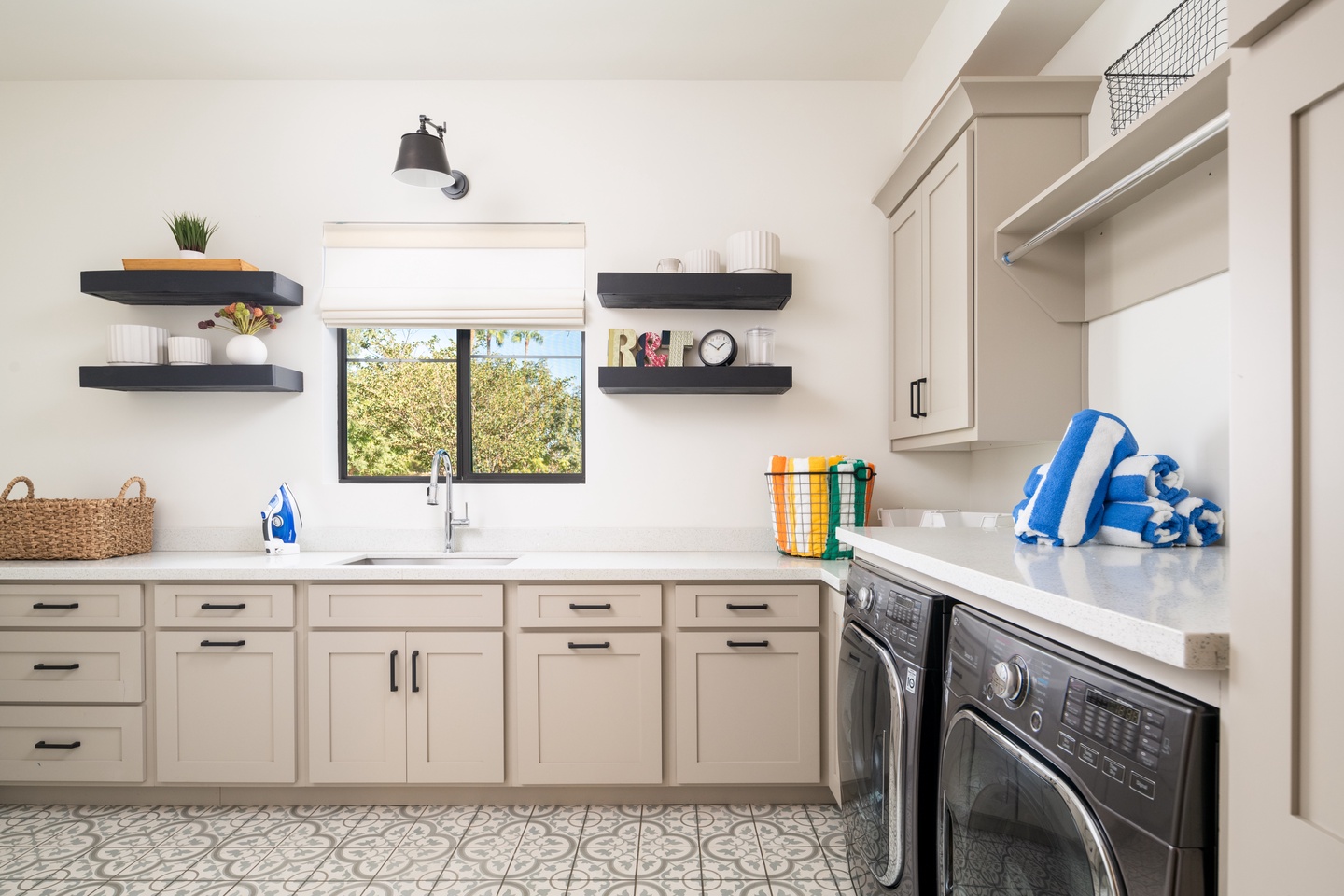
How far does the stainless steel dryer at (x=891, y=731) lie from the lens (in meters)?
1.28

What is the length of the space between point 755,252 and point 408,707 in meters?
1.97

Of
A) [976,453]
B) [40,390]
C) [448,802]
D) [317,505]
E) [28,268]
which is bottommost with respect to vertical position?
[448,802]

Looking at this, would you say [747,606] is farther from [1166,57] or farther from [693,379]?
[1166,57]

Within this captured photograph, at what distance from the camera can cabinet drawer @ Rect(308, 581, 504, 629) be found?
2320mm

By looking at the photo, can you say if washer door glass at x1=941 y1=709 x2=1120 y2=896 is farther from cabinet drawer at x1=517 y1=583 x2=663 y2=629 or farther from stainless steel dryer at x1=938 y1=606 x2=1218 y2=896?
cabinet drawer at x1=517 y1=583 x2=663 y2=629

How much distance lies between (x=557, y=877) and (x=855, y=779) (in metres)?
0.90

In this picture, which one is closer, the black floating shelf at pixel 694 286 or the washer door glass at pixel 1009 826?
the washer door glass at pixel 1009 826

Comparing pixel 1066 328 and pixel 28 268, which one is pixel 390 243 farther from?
pixel 1066 328

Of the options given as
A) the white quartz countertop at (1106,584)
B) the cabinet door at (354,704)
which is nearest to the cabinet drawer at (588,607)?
the cabinet door at (354,704)

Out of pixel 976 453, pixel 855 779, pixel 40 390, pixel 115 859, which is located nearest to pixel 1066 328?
pixel 976 453

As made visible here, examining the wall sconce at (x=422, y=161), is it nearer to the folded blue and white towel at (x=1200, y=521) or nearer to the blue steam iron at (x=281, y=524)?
the blue steam iron at (x=281, y=524)

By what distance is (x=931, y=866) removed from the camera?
1.28 m

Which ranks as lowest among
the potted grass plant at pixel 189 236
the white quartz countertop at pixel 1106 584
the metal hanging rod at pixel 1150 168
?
the white quartz countertop at pixel 1106 584

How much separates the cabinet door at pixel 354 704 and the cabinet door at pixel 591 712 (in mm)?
409
